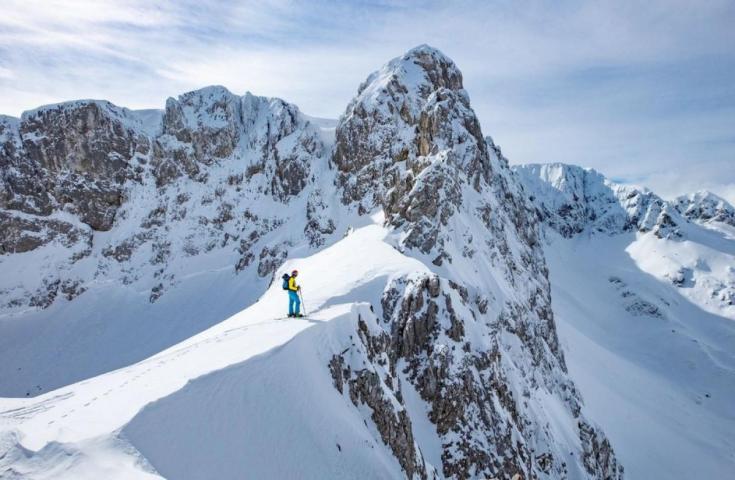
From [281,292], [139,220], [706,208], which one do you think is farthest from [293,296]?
[706,208]

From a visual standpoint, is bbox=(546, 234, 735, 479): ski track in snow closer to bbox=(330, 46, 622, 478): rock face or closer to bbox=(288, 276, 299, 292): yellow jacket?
bbox=(330, 46, 622, 478): rock face

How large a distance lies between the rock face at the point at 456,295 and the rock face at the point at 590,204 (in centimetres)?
9515

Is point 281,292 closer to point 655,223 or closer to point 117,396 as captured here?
point 117,396

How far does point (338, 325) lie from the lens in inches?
Answer: 755

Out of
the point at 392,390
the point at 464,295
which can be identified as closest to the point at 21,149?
the point at 464,295

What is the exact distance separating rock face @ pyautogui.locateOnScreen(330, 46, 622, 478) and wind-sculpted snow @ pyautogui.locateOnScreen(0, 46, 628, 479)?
190 millimetres

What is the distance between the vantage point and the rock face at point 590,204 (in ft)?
491

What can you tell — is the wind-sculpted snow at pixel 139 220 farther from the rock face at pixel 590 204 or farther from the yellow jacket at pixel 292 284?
the rock face at pixel 590 204

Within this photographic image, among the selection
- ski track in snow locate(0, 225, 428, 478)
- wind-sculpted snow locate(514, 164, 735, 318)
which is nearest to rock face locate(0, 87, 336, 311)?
ski track in snow locate(0, 225, 428, 478)

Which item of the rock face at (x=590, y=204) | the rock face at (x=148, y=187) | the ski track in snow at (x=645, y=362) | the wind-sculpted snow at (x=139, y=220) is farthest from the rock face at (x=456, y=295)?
the rock face at (x=590, y=204)

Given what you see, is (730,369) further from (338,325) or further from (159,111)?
(159,111)

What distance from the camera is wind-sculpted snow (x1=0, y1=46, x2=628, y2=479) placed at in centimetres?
1441

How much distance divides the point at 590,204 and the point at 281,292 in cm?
15656

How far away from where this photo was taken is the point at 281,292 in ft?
114
